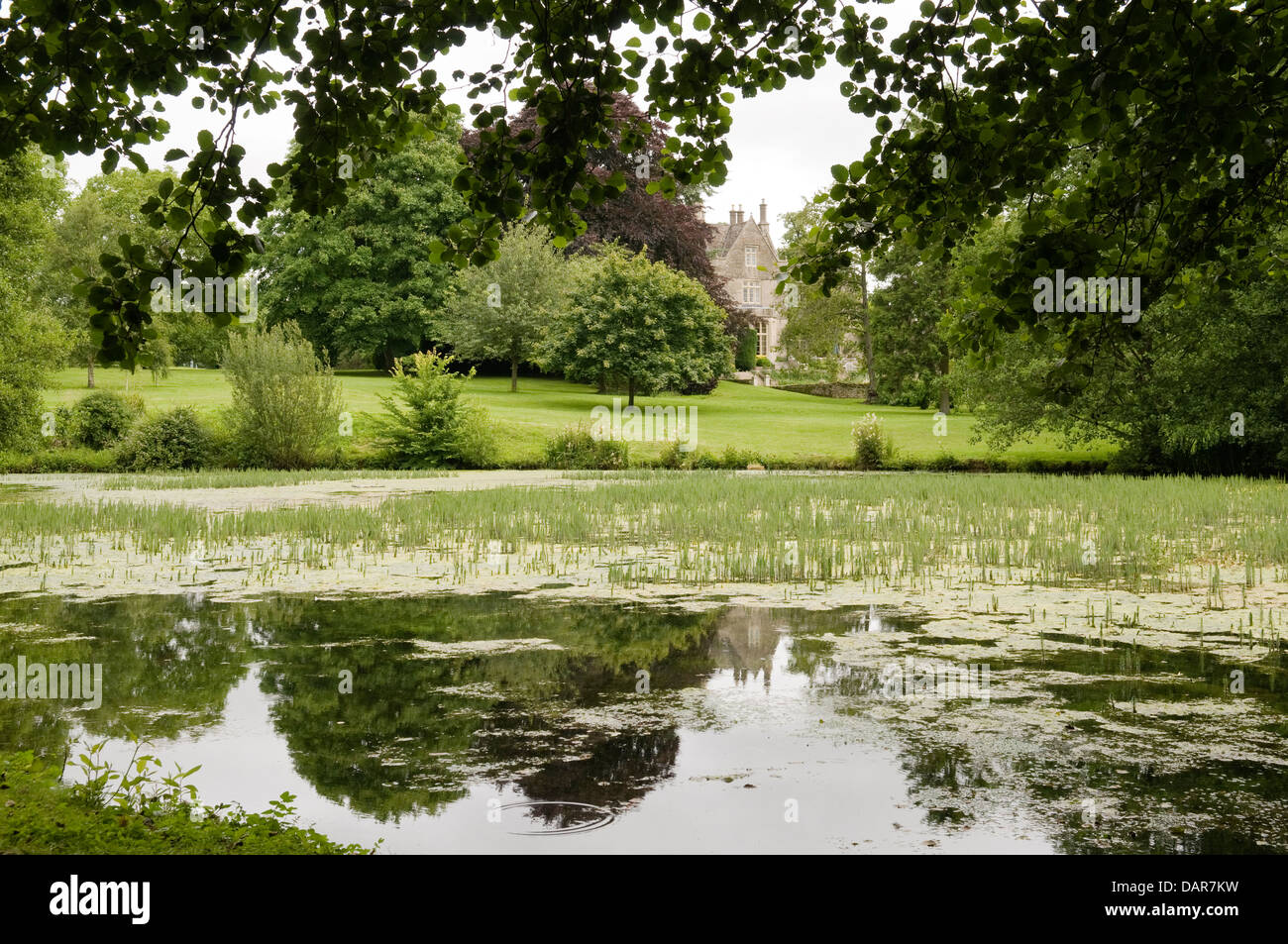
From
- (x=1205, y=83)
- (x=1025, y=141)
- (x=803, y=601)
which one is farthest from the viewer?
(x=803, y=601)

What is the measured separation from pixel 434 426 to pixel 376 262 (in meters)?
20.5

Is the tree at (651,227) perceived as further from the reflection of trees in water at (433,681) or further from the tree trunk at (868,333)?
the reflection of trees in water at (433,681)

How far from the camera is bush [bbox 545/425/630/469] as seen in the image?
1123 inches

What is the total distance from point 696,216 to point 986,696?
43597 mm


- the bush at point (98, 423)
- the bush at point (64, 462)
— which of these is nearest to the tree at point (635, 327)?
the bush at point (98, 423)

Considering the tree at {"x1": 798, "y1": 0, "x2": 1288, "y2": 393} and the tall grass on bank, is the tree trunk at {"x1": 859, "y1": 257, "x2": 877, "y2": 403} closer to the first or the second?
the tall grass on bank

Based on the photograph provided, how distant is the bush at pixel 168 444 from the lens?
26.0m

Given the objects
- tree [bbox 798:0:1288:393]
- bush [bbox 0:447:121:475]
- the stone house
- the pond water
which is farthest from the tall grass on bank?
the stone house

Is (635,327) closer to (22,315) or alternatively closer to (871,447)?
(871,447)

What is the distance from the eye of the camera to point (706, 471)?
→ 1026 inches

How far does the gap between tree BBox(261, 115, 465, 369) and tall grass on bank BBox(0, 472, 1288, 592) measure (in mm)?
28321
